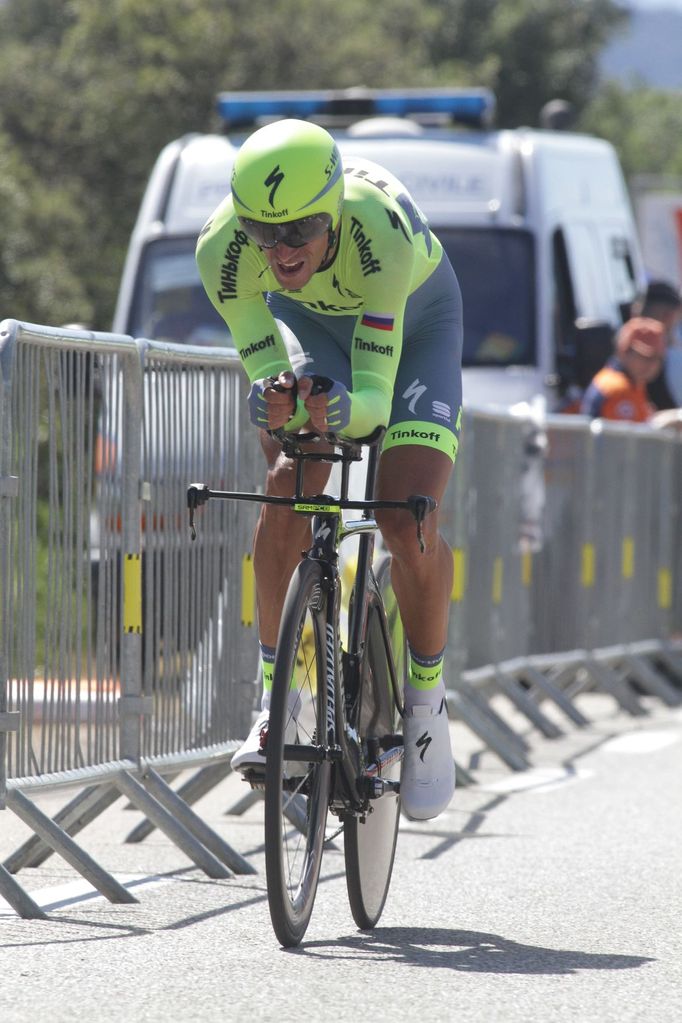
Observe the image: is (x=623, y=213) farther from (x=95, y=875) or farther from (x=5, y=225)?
(x=5, y=225)

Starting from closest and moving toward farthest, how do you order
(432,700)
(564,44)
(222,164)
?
(432,700) → (222,164) → (564,44)

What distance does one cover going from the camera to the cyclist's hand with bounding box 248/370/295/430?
5293 millimetres

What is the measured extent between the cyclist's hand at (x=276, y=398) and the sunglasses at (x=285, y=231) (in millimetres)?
326

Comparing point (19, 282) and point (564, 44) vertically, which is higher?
point (564, 44)

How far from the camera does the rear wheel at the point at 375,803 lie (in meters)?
5.70

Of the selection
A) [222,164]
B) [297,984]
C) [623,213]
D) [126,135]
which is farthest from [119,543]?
[126,135]

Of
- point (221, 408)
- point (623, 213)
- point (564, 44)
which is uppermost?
point (564, 44)

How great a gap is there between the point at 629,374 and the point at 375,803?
8069mm

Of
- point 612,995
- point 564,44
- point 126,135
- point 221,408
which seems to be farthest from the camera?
point 564,44

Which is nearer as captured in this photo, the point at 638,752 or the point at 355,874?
the point at 355,874

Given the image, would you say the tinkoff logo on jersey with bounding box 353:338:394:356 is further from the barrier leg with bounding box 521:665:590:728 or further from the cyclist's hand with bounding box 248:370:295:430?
the barrier leg with bounding box 521:665:590:728

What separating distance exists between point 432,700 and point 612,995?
1346mm

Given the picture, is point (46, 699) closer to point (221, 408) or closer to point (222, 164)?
point (221, 408)

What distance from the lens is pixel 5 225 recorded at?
108ft
